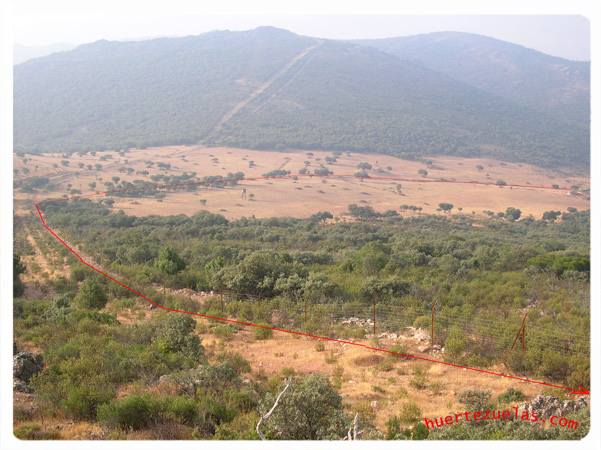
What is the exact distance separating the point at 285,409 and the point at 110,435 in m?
1.88

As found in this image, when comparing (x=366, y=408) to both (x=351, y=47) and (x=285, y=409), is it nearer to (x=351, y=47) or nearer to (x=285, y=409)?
(x=285, y=409)

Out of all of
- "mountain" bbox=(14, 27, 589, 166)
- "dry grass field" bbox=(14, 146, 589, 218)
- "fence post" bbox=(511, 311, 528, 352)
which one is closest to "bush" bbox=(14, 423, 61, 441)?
"fence post" bbox=(511, 311, 528, 352)

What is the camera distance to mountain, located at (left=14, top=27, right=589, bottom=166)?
86.7 meters

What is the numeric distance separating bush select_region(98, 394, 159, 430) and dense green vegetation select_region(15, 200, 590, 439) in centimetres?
1

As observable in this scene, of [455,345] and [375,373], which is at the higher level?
[455,345]

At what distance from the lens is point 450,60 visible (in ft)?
648

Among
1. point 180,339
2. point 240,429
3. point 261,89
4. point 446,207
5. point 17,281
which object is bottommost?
point 446,207

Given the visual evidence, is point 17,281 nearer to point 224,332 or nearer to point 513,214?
point 224,332

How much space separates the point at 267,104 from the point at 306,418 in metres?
108

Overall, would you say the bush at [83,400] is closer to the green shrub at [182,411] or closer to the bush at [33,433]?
the bush at [33,433]

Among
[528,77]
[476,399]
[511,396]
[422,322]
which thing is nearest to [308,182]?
[422,322]

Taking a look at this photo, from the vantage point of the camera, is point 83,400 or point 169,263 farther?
point 169,263

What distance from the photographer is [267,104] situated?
359 ft

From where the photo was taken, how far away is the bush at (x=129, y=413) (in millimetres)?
5477
